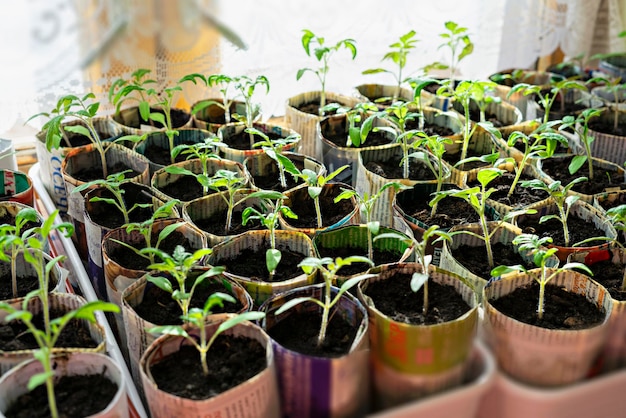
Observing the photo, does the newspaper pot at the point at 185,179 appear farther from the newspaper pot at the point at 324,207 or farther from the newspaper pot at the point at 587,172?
the newspaper pot at the point at 587,172

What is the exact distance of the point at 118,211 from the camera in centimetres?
141

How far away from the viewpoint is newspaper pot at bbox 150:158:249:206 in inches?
57.6

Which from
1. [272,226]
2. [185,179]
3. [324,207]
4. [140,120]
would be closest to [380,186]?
[324,207]

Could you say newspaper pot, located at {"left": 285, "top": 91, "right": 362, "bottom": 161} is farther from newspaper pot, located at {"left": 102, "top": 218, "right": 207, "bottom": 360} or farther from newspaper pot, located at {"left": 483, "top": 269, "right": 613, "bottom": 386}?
newspaper pot, located at {"left": 483, "top": 269, "right": 613, "bottom": 386}

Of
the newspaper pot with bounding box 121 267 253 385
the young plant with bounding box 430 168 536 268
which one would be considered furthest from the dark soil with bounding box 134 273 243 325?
the young plant with bounding box 430 168 536 268

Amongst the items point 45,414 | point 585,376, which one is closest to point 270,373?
point 45,414

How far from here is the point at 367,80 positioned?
2.30 metres

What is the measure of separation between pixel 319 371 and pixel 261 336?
0.39 ft

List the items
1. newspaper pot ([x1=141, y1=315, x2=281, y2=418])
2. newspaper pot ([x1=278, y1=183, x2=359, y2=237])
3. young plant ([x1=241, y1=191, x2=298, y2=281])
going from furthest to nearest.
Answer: newspaper pot ([x1=278, y1=183, x2=359, y2=237]) → young plant ([x1=241, y1=191, x2=298, y2=281]) → newspaper pot ([x1=141, y1=315, x2=281, y2=418])

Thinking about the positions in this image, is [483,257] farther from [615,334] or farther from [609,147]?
[609,147]

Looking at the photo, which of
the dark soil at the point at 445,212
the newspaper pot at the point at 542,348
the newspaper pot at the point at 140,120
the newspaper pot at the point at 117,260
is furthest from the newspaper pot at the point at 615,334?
the newspaper pot at the point at 140,120

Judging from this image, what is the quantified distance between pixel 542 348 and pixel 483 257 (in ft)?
0.93

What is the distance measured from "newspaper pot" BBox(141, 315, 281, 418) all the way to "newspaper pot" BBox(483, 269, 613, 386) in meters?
0.38

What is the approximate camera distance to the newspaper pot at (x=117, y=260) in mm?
1127
